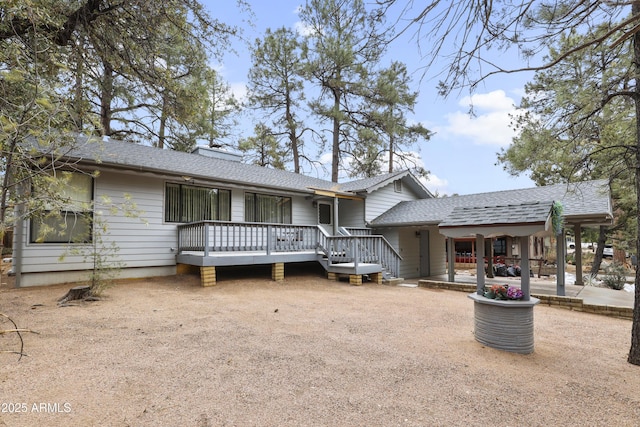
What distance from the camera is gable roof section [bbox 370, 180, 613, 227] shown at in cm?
915

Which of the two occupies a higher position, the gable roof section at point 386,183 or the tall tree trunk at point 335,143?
the tall tree trunk at point 335,143

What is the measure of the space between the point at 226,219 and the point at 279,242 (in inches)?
83.9

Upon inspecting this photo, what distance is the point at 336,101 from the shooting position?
1989 cm

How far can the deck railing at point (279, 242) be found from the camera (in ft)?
29.7

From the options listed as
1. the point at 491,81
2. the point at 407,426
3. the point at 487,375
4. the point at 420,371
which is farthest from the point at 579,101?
the point at 407,426

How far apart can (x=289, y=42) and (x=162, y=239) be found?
14.8m

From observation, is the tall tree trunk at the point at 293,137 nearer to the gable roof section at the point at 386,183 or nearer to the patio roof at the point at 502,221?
the gable roof section at the point at 386,183

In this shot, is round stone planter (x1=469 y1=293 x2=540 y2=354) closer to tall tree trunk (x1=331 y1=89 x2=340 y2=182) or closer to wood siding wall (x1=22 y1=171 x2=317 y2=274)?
wood siding wall (x1=22 y1=171 x2=317 y2=274)

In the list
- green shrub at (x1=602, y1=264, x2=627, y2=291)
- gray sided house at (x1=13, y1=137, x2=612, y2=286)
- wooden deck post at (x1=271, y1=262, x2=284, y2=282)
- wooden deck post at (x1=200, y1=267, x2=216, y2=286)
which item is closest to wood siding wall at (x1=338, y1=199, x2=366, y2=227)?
gray sided house at (x1=13, y1=137, x2=612, y2=286)

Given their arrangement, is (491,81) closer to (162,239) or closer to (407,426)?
(407,426)

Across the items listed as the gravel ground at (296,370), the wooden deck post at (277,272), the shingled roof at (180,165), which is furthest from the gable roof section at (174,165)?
the gravel ground at (296,370)

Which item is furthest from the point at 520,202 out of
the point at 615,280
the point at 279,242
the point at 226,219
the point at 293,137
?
the point at 293,137

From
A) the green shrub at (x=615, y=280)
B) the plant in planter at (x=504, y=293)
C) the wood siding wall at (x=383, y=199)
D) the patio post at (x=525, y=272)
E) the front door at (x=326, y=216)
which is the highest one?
the wood siding wall at (x=383, y=199)

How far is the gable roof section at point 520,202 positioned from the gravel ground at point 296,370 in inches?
159
